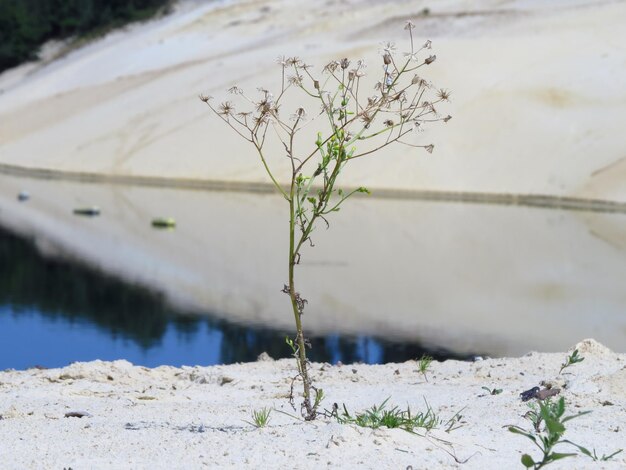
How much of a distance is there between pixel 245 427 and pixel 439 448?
41.9 inches

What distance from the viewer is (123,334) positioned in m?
13.3

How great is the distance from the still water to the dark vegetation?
43883 mm

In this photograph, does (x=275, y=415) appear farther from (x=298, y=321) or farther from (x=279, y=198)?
(x=279, y=198)

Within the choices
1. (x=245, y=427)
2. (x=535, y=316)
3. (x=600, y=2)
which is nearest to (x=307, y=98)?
(x=600, y=2)

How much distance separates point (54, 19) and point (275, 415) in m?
57.4

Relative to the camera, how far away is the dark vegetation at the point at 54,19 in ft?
193

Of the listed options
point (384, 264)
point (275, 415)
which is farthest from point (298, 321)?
point (384, 264)

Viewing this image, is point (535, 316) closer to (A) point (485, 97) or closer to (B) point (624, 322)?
(B) point (624, 322)

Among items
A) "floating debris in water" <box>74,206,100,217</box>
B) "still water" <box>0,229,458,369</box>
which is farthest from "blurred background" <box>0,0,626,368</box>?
"floating debris in water" <box>74,206,100,217</box>

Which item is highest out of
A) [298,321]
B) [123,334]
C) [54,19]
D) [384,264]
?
[54,19]

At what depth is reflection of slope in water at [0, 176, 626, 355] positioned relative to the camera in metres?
14.6

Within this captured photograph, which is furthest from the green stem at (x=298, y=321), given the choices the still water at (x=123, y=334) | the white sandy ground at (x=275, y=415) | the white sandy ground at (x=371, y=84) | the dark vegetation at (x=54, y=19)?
the dark vegetation at (x=54, y=19)

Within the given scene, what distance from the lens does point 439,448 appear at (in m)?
5.25

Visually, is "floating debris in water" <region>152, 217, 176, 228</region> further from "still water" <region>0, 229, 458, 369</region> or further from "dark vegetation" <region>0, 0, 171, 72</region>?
"dark vegetation" <region>0, 0, 171, 72</region>
